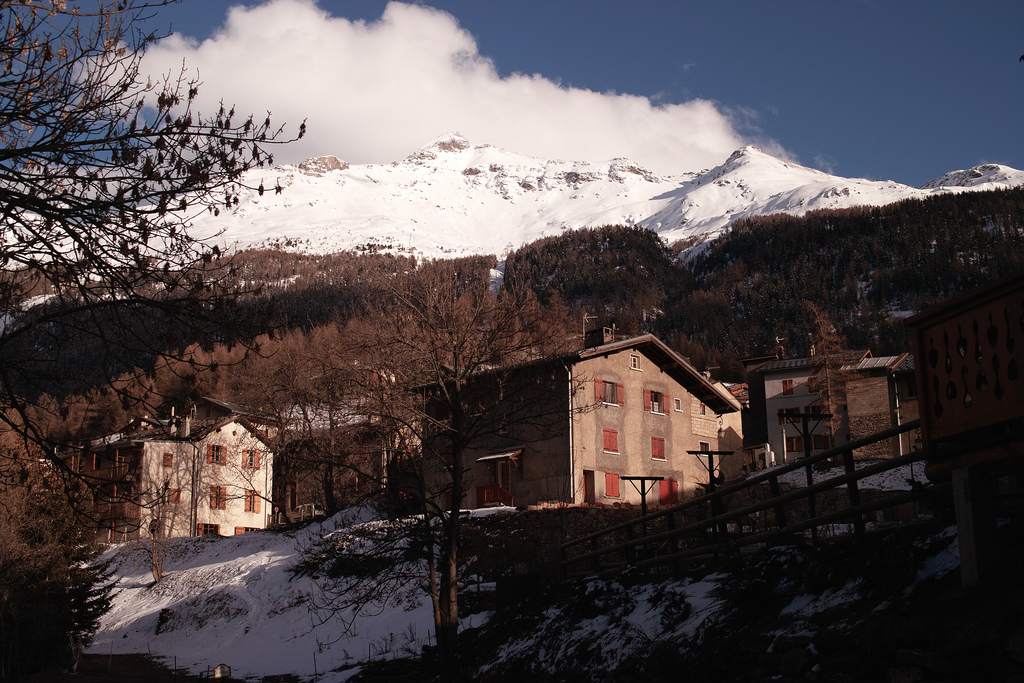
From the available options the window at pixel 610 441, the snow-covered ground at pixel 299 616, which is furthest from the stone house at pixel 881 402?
the snow-covered ground at pixel 299 616

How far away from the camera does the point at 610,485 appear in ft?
124

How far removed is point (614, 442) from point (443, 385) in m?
22.7

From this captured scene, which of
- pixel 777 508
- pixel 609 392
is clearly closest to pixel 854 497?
pixel 777 508

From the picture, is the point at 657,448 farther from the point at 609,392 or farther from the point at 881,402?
the point at 881,402

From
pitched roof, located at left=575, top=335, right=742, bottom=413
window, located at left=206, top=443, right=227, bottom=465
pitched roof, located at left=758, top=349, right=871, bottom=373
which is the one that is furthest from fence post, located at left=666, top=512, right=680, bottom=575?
pitched roof, located at left=758, top=349, right=871, bottom=373

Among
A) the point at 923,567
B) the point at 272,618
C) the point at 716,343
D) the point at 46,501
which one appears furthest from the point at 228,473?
the point at 716,343

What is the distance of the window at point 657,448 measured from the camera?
40500 millimetres

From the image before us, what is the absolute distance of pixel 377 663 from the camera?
64.4 feet

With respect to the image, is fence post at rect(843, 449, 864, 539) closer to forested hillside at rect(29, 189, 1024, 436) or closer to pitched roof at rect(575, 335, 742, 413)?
pitched roof at rect(575, 335, 742, 413)


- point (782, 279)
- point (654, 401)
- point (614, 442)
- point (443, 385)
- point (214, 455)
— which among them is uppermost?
point (782, 279)

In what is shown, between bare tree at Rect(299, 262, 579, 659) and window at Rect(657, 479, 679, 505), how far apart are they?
871 inches

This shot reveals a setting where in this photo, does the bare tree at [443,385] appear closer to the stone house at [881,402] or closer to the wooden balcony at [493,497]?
the wooden balcony at [493,497]

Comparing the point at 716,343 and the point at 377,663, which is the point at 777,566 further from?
the point at 716,343

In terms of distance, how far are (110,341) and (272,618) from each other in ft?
81.9
